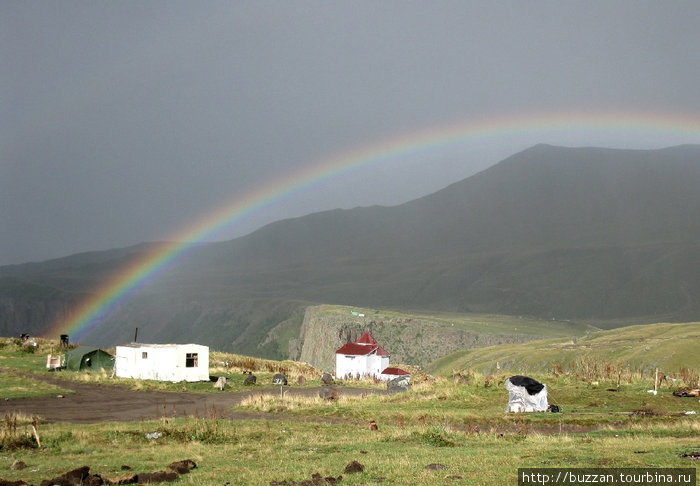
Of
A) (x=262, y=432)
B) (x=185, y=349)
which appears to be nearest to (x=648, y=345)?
(x=185, y=349)

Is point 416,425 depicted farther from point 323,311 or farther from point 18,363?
point 323,311

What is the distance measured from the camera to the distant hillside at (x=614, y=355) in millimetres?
52031

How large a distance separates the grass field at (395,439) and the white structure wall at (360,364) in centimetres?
2815

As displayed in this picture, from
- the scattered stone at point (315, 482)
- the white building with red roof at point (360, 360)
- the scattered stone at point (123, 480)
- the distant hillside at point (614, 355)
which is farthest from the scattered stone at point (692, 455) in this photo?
the white building with red roof at point (360, 360)

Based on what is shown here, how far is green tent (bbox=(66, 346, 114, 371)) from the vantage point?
49.3 m

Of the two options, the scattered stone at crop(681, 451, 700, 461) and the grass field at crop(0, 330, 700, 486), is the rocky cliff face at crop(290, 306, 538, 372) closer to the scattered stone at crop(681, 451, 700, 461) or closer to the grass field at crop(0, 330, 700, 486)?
the grass field at crop(0, 330, 700, 486)

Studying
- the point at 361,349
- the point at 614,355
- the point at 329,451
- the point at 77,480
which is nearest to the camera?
the point at 77,480

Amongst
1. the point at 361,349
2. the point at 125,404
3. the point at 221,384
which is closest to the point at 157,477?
the point at 125,404

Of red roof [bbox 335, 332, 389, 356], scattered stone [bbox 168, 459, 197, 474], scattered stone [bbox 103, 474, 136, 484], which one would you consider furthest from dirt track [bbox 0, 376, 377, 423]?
red roof [bbox 335, 332, 389, 356]

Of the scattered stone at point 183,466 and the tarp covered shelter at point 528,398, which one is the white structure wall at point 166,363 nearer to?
the tarp covered shelter at point 528,398

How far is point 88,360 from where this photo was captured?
163ft

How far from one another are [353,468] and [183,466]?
12.9 ft

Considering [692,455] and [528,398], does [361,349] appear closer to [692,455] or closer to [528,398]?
[528,398]

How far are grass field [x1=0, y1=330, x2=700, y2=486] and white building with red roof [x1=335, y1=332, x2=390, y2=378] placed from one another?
28.2 metres
